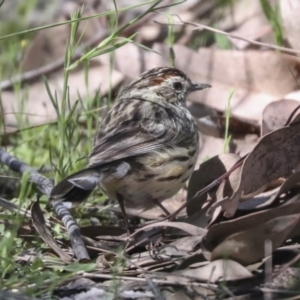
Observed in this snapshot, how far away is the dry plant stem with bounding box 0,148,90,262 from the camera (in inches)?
158

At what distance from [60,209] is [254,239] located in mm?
1160

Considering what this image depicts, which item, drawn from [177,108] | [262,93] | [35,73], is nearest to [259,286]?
[177,108]

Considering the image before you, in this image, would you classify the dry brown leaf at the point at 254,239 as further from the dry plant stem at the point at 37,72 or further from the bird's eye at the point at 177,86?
the dry plant stem at the point at 37,72

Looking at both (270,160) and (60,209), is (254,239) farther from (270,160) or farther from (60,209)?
(60,209)

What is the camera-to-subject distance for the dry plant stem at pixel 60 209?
4008mm

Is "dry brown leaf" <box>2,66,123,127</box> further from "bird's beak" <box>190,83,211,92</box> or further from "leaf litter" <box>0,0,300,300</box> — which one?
"bird's beak" <box>190,83,211,92</box>

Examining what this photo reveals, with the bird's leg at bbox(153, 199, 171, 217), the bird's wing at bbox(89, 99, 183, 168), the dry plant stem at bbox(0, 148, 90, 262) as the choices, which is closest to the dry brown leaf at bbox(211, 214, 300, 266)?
the dry plant stem at bbox(0, 148, 90, 262)

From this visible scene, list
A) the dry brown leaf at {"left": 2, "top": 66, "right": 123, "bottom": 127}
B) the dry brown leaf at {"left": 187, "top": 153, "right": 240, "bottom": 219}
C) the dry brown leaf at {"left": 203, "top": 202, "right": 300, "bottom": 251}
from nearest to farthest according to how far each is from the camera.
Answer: the dry brown leaf at {"left": 203, "top": 202, "right": 300, "bottom": 251} → the dry brown leaf at {"left": 187, "top": 153, "right": 240, "bottom": 219} → the dry brown leaf at {"left": 2, "top": 66, "right": 123, "bottom": 127}

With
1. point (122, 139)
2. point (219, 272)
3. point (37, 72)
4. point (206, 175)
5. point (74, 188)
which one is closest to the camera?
point (219, 272)

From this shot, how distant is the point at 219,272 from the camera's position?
3.64 meters

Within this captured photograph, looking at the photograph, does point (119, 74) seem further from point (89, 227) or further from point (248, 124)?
point (89, 227)

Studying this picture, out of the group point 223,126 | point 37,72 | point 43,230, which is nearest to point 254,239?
point 43,230

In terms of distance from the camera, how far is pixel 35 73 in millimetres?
7121

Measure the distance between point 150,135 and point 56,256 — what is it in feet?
3.10
